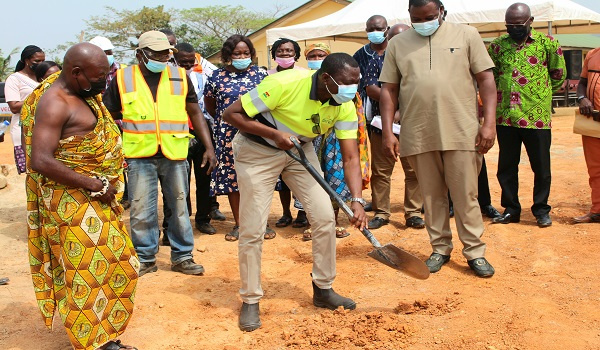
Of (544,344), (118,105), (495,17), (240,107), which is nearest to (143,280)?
(118,105)

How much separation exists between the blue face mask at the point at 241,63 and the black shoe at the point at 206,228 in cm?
172

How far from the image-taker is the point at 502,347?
3.78 m

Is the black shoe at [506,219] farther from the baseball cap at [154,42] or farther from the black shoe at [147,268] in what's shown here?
the baseball cap at [154,42]

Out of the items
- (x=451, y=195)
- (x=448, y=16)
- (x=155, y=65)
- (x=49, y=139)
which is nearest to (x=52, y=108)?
(x=49, y=139)

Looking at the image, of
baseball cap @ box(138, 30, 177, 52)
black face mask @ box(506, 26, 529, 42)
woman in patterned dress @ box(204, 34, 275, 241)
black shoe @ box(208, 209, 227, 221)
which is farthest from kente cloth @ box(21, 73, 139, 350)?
black face mask @ box(506, 26, 529, 42)

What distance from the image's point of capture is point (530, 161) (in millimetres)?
6539

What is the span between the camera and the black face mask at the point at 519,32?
603 centimetres

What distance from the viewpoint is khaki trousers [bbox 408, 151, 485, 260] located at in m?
5.10

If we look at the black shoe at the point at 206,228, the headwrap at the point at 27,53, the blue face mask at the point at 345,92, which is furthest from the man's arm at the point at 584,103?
the headwrap at the point at 27,53

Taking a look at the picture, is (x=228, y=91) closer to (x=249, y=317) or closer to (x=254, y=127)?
(x=254, y=127)

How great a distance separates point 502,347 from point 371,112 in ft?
11.8

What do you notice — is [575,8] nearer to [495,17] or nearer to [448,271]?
[495,17]

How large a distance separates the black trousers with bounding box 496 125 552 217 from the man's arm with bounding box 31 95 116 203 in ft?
14.2

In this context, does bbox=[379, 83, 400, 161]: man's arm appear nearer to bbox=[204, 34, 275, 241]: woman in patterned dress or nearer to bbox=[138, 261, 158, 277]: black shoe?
bbox=[204, 34, 275, 241]: woman in patterned dress
